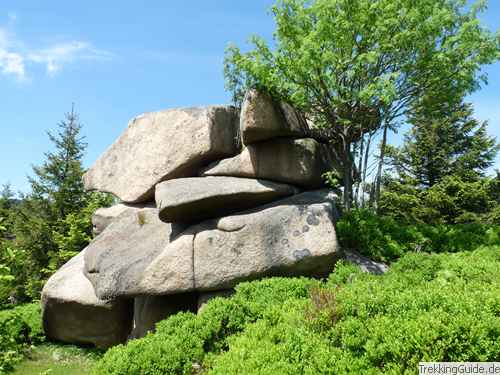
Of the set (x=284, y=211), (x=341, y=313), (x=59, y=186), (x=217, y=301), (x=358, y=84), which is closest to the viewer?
(x=341, y=313)

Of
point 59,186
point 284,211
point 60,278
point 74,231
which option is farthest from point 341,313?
point 59,186

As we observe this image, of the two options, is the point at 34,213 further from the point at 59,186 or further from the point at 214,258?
the point at 214,258

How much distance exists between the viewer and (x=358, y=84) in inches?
457

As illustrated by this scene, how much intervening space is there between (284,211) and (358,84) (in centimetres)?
451

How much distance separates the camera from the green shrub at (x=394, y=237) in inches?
434

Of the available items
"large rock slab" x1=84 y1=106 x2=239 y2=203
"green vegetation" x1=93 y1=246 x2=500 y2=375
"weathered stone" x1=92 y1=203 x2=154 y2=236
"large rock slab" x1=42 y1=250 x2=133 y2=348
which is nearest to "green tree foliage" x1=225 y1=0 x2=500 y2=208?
"large rock slab" x1=84 y1=106 x2=239 y2=203

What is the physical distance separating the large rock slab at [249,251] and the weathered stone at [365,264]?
2.54 feet

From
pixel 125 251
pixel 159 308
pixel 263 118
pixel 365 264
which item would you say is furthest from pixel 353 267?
pixel 125 251

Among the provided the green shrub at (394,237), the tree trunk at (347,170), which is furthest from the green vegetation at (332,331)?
A: the tree trunk at (347,170)

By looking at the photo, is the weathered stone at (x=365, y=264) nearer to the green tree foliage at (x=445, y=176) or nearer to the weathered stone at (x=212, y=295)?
the weathered stone at (x=212, y=295)

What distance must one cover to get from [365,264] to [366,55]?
551cm

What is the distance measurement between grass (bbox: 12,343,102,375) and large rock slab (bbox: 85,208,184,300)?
8.29 feet

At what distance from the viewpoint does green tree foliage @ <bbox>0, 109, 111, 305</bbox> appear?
22516 millimetres

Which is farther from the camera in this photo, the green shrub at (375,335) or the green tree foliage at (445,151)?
the green tree foliage at (445,151)
